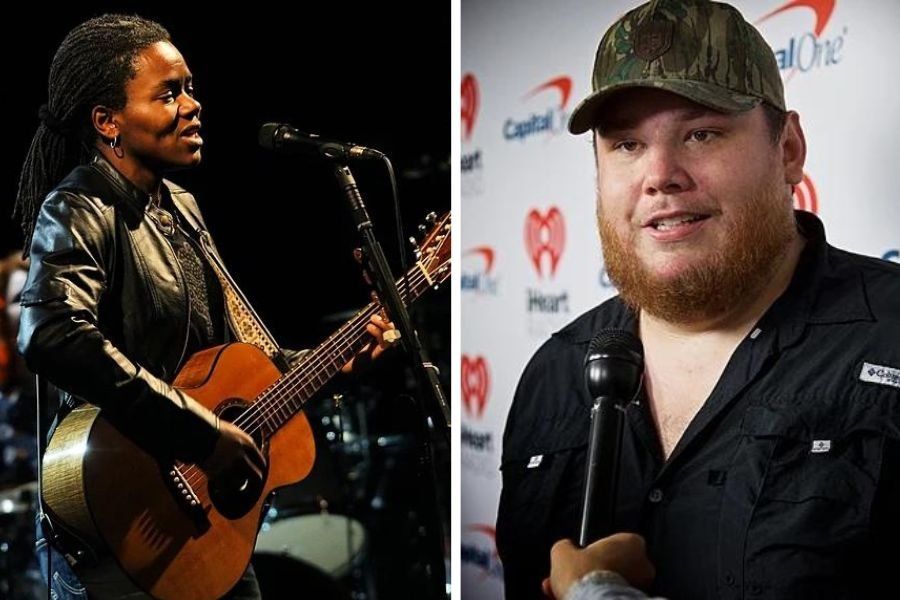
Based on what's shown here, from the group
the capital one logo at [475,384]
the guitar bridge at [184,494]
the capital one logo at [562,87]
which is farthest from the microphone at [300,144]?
the guitar bridge at [184,494]

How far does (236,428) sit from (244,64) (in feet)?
3.13

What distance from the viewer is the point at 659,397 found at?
2.44 m

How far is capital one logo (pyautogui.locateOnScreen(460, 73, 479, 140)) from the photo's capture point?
3040mm

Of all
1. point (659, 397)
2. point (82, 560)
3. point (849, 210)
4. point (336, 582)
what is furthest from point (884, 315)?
point (82, 560)

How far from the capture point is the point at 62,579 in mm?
2637

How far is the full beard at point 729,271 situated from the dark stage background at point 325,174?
0.71 m

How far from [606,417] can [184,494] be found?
1.04m

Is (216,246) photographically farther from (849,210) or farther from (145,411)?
(849,210)

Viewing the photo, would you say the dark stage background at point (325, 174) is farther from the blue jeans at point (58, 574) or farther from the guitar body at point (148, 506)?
the blue jeans at point (58, 574)

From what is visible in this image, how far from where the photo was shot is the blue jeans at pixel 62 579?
103 inches

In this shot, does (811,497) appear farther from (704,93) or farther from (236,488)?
(236,488)

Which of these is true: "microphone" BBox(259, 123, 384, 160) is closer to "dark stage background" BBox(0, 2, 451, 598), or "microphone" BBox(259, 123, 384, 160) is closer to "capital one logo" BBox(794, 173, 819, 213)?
"dark stage background" BBox(0, 2, 451, 598)

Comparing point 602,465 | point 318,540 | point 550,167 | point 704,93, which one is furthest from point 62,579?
point 704,93

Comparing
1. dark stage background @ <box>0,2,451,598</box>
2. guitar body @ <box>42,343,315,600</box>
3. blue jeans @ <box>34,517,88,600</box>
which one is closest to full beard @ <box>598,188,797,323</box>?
dark stage background @ <box>0,2,451,598</box>
